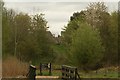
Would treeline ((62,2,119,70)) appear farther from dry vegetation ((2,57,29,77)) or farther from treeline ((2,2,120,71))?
dry vegetation ((2,57,29,77))

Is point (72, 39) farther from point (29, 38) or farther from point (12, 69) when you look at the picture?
point (12, 69)

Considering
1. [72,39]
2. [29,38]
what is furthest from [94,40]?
[29,38]

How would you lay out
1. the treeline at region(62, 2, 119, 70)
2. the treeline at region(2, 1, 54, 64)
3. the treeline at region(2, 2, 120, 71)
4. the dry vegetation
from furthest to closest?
the treeline at region(2, 1, 54, 64) → the treeline at region(2, 2, 120, 71) → the treeline at region(62, 2, 119, 70) → the dry vegetation

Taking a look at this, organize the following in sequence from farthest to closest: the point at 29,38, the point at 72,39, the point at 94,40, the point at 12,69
Answer: 1. the point at 29,38
2. the point at 72,39
3. the point at 94,40
4. the point at 12,69

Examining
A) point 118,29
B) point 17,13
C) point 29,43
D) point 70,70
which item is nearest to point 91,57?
point 118,29

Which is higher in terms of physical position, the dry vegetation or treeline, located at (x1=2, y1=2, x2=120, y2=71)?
treeline, located at (x1=2, y1=2, x2=120, y2=71)

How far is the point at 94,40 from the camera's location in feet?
100

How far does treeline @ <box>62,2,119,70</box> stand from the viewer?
30.9m

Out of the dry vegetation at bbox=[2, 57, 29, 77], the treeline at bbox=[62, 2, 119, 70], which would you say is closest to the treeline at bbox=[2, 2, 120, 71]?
the treeline at bbox=[62, 2, 119, 70]

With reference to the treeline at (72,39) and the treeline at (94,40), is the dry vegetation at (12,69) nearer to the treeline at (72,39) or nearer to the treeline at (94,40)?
the treeline at (72,39)

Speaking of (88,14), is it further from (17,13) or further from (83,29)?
(83,29)

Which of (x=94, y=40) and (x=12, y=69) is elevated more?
(x=94, y=40)

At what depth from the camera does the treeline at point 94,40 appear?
1216 inches

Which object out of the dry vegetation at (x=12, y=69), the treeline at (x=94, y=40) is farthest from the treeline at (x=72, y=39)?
the dry vegetation at (x=12, y=69)
